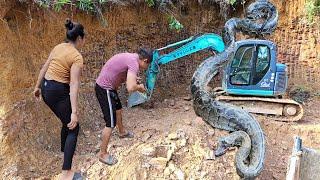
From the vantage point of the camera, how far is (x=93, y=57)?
29.8ft

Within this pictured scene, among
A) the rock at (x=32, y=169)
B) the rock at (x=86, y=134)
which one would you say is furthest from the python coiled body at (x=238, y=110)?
the rock at (x=32, y=169)

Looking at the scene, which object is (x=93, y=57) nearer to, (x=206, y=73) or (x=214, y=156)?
(x=206, y=73)

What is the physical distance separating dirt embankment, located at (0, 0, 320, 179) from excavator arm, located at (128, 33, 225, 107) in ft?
0.86

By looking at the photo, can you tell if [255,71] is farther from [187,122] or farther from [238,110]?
[187,122]

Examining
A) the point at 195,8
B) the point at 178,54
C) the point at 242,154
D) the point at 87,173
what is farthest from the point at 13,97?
the point at 195,8

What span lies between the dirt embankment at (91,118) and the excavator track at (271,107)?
27 centimetres

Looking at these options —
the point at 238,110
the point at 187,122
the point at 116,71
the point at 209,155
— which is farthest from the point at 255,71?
the point at 116,71

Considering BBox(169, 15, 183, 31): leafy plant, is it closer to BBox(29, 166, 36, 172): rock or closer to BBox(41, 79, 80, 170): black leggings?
BBox(29, 166, 36, 172): rock

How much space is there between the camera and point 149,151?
7.37 m

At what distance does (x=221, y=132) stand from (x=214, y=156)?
938 millimetres

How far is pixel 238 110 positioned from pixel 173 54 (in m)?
1.44

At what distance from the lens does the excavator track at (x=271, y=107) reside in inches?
367

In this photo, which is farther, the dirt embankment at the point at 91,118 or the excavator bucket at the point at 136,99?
the excavator bucket at the point at 136,99

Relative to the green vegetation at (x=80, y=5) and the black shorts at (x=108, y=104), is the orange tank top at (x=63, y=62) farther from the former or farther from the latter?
the green vegetation at (x=80, y=5)
